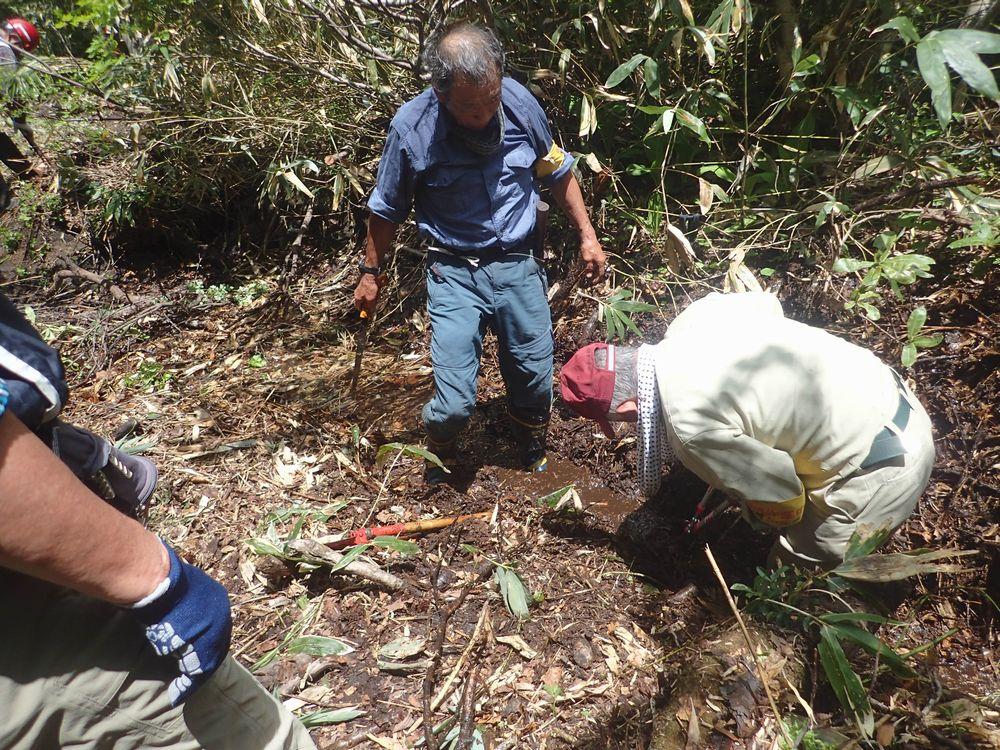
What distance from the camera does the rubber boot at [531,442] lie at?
312cm

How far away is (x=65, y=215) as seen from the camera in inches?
206

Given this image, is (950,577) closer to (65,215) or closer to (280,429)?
A: (280,429)

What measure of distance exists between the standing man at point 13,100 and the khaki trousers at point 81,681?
32.3 inches

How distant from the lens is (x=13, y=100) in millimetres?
5125

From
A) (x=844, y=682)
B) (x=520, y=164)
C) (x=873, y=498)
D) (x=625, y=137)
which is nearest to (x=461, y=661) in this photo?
(x=844, y=682)

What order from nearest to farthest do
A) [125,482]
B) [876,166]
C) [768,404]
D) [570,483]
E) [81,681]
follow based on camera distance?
[81,681] → [768,404] → [125,482] → [876,166] → [570,483]

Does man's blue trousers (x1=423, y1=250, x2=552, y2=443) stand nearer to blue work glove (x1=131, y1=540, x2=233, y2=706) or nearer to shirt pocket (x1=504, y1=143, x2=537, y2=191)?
shirt pocket (x1=504, y1=143, x2=537, y2=191)

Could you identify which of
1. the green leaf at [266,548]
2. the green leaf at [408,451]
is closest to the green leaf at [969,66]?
the green leaf at [408,451]

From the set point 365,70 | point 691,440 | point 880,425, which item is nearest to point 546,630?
point 691,440

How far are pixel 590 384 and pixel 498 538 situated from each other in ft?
3.72

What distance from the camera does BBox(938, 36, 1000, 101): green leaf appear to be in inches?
63.3

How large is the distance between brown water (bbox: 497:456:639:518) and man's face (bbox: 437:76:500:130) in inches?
70.7

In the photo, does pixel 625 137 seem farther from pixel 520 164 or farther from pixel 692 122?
pixel 520 164

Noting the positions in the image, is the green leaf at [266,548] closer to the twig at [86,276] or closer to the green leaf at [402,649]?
the green leaf at [402,649]
